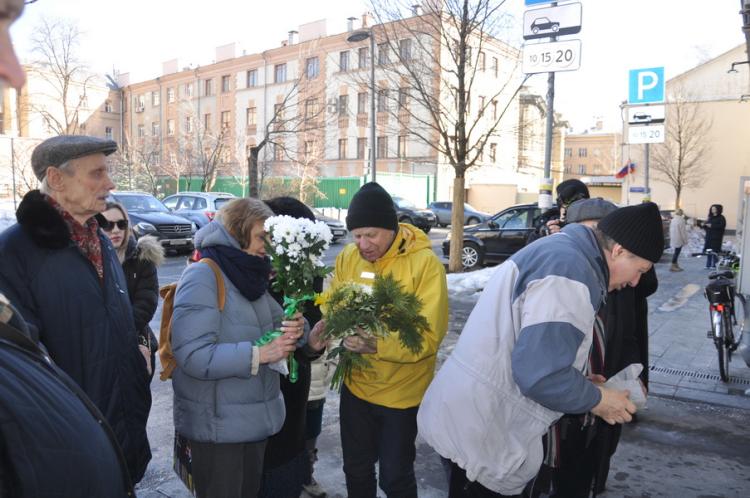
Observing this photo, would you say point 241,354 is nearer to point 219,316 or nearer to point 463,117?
point 219,316

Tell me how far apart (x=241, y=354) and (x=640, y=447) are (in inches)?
141

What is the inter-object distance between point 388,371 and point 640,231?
1362 mm

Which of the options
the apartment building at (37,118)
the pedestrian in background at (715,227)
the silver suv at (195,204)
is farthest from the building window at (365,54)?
the pedestrian in background at (715,227)

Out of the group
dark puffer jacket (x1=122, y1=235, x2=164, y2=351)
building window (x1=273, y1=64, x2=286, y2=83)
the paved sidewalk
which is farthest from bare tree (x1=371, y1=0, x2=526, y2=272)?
building window (x1=273, y1=64, x2=286, y2=83)

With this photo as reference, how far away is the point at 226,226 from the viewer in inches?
108

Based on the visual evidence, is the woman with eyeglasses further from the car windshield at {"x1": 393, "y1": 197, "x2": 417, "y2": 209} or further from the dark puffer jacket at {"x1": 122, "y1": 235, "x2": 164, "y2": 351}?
the car windshield at {"x1": 393, "y1": 197, "x2": 417, "y2": 209}

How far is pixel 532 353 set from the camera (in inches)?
78.4

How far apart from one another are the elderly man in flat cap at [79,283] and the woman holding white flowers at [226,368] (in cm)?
21

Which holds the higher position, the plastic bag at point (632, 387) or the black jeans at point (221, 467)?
the plastic bag at point (632, 387)

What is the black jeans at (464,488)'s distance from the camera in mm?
2373

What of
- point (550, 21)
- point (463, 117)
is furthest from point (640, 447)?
point (463, 117)

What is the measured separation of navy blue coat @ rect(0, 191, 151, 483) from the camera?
6.68ft

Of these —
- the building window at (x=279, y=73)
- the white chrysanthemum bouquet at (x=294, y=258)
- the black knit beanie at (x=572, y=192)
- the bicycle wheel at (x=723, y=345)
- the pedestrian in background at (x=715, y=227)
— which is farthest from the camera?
the building window at (x=279, y=73)

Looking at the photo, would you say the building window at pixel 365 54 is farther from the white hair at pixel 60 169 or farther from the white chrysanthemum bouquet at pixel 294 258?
the white hair at pixel 60 169
